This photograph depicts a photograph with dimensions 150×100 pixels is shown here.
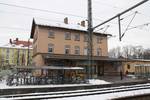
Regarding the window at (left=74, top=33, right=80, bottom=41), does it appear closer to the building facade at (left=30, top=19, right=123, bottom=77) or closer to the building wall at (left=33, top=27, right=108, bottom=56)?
the building facade at (left=30, top=19, right=123, bottom=77)

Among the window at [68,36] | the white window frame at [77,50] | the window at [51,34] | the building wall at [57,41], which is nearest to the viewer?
the building wall at [57,41]

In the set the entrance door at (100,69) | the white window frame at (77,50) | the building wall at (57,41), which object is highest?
the building wall at (57,41)

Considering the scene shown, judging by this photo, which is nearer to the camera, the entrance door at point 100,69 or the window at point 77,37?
the window at point 77,37

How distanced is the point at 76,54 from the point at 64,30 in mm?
4948

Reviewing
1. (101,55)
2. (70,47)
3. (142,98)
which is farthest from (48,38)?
(142,98)

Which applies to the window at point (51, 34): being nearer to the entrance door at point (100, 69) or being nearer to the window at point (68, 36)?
the window at point (68, 36)

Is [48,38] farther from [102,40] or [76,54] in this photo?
[102,40]

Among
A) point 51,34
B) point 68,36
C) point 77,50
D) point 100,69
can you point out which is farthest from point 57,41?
point 100,69

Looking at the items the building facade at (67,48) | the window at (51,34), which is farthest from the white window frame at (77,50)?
the window at (51,34)

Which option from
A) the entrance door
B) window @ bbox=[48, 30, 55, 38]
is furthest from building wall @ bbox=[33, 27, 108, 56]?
the entrance door

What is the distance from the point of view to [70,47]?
123ft

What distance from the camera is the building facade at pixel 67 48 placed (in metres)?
33.9

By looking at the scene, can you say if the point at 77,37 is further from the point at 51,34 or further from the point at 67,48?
the point at 51,34

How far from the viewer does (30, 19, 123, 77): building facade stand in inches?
1334
